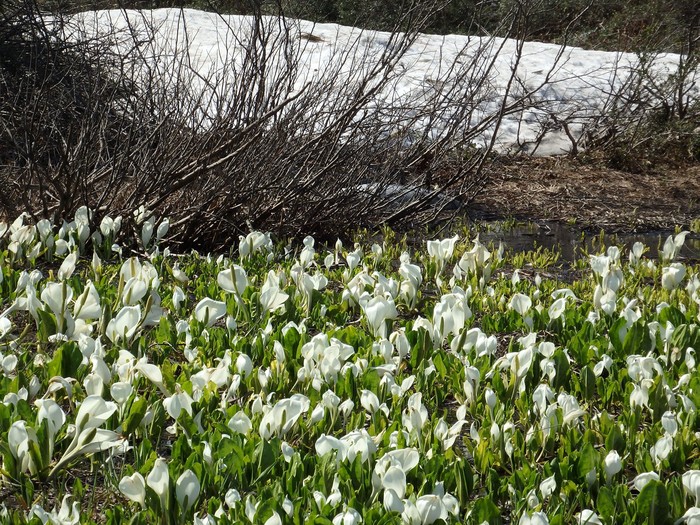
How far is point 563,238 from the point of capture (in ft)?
27.2

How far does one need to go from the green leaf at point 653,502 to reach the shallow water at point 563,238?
5149 millimetres

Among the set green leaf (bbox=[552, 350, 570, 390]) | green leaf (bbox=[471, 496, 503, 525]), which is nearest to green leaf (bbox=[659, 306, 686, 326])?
green leaf (bbox=[552, 350, 570, 390])

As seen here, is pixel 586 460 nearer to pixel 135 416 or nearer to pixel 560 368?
pixel 560 368

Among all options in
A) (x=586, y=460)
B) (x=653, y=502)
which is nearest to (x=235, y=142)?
(x=586, y=460)

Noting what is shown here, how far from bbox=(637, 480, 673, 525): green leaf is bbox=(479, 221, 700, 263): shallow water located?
5.15 meters

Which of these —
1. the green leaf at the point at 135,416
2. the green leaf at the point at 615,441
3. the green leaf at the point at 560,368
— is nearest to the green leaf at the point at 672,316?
the green leaf at the point at 560,368

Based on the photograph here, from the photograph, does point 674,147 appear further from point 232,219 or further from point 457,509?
point 457,509

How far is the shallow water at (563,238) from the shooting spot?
7590 mm

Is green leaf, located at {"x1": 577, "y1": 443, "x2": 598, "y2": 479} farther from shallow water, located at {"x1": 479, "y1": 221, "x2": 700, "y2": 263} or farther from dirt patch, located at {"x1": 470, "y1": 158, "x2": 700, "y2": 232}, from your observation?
dirt patch, located at {"x1": 470, "y1": 158, "x2": 700, "y2": 232}

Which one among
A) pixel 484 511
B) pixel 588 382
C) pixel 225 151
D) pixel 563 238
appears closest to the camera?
pixel 484 511

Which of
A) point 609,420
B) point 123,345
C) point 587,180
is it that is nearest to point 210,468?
point 123,345

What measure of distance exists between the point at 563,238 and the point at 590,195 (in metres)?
2.06

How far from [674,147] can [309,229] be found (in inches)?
284

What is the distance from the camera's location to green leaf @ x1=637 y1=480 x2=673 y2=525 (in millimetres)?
2168
